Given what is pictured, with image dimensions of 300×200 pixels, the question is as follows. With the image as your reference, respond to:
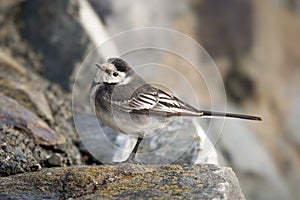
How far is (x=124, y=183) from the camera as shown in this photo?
563 centimetres

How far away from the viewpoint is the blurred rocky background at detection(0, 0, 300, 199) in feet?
25.1

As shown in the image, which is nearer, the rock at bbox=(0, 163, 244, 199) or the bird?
the rock at bbox=(0, 163, 244, 199)

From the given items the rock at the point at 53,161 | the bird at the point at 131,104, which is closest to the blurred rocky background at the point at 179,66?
the rock at the point at 53,161

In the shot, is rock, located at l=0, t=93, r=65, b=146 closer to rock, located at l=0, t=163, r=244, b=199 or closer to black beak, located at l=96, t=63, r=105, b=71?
black beak, located at l=96, t=63, r=105, b=71

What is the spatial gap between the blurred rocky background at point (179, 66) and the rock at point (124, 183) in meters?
0.72

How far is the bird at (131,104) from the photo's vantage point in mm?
7359

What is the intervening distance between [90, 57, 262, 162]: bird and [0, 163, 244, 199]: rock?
4.23 feet

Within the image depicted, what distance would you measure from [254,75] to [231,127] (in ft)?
7.81

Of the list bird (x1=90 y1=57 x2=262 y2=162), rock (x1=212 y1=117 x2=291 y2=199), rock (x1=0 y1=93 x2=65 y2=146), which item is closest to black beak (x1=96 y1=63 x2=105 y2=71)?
bird (x1=90 y1=57 x2=262 y2=162)

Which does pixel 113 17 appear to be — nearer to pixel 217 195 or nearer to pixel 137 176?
pixel 137 176

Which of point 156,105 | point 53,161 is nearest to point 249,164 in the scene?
point 156,105

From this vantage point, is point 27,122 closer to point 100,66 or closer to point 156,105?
point 100,66

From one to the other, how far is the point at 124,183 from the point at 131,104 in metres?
1.95

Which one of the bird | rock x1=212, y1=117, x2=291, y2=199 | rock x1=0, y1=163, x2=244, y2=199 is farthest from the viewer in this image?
rock x1=212, y1=117, x2=291, y2=199
